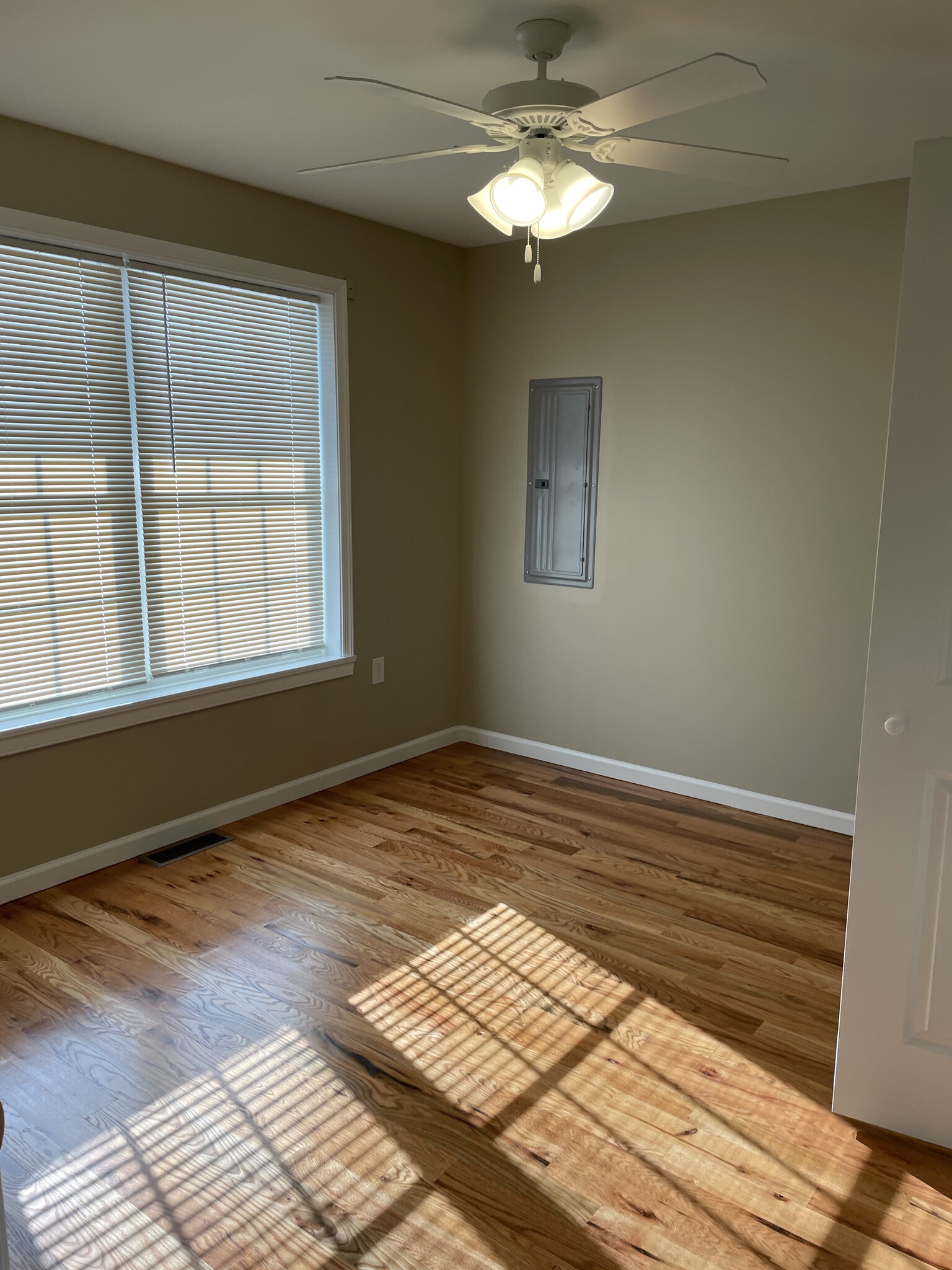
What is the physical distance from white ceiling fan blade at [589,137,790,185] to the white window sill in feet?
7.58

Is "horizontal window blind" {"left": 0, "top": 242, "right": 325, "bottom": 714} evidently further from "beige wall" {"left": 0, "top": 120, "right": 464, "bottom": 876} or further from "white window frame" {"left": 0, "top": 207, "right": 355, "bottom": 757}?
"beige wall" {"left": 0, "top": 120, "right": 464, "bottom": 876}

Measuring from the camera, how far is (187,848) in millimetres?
3480

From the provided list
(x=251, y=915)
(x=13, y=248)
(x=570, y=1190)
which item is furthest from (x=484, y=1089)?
(x=13, y=248)

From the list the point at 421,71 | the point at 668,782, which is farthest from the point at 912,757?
the point at 668,782

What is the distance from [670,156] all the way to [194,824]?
2.80 m

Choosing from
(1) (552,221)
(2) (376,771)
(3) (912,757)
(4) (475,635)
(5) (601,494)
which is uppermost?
(1) (552,221)

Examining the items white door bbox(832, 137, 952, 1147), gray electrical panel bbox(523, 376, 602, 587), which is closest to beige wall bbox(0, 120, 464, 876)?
gray electrical panel bbox(523, 376, 602, 587)

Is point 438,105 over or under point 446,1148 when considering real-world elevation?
over

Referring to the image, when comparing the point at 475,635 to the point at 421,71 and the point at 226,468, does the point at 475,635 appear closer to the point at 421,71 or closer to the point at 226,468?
the point at 226,468

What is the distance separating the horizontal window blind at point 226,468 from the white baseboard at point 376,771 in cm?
61

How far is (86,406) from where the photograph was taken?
308cm

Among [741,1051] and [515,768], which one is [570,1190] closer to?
[741,1051]

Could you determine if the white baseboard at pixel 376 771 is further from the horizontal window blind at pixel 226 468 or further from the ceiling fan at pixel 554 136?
the ceiling fan at pixel 554 136

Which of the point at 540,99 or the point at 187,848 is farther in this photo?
the point at 187,848
